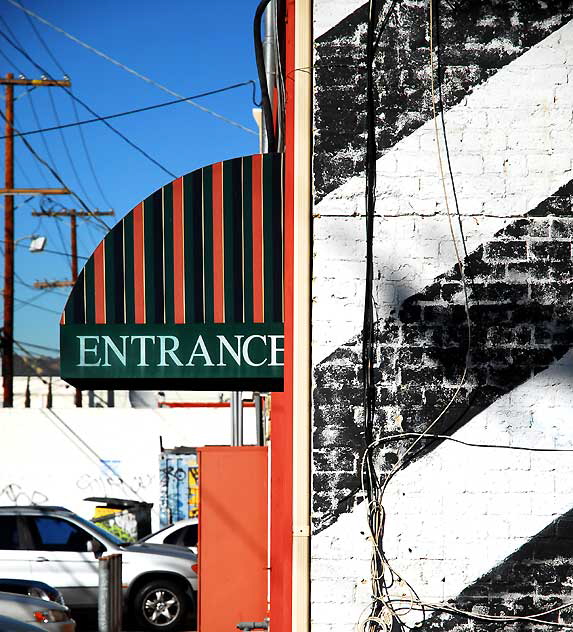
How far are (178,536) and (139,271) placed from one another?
10.4 metres

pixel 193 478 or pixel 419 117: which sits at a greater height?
pixel 419 117

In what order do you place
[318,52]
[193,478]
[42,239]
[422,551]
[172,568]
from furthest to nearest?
[42,239], [193,478], [172,568], [318,52], [422,551]

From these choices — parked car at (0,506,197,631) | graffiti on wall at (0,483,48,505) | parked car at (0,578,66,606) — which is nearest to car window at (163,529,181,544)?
parked car at (0,506,197,631)

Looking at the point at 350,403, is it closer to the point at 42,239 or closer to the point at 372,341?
the point at 372,341

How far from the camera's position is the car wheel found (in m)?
12.9

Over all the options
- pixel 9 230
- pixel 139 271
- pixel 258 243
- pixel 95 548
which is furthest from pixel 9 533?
pixel 9 230

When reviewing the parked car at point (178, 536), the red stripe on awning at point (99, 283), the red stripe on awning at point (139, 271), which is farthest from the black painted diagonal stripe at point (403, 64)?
the parked car at point (178, 536)

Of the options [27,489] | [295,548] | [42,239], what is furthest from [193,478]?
[295,548]

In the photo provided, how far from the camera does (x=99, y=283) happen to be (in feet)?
16.7

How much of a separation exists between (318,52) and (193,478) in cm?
1940

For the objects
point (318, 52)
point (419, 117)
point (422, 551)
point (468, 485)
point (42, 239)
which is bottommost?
point (422, 551)

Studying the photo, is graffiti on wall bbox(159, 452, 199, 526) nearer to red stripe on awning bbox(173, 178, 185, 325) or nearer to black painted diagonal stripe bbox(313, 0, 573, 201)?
red stripe on awning bbox(173, 178, 185, 325)

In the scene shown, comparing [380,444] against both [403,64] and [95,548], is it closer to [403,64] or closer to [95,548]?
[403,64]

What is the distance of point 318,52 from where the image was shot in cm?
461
